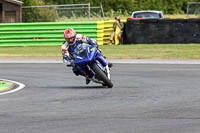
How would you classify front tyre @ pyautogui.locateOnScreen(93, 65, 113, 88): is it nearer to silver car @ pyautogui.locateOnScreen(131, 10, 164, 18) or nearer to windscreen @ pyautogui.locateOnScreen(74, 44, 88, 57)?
windscreen @ pyautogui.locateOnScreen(74, 44, 88, 57)

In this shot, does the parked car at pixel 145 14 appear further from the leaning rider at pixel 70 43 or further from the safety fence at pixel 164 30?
the leaning rider at pixel 70 43

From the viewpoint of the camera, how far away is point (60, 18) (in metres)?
29.9

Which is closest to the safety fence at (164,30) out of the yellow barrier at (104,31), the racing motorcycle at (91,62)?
the yellow barrier at (104,31)

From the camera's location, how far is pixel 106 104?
865 cm

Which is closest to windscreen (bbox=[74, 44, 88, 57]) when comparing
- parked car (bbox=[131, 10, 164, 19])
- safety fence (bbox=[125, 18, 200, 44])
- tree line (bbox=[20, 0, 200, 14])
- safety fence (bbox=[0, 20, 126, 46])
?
safety fence (bbox=[125, 18, 200, 44])

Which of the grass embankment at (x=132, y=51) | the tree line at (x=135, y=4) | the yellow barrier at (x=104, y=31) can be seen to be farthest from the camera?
the tree line at (x=135, y=4)

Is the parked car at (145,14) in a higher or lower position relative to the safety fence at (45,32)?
higher

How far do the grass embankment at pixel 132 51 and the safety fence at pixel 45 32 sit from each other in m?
0.49

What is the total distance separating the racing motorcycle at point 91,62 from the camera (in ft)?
35.3

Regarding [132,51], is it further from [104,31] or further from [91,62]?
[91,62]

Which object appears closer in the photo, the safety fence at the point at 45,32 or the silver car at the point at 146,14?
the safety fence at the point at 45,32

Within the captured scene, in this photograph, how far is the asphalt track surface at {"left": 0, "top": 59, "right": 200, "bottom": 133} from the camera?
668 centimetres

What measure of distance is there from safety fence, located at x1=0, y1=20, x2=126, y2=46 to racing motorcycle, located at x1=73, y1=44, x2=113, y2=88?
13572 millimetres

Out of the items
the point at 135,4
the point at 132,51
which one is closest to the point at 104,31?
the point at 132,51
